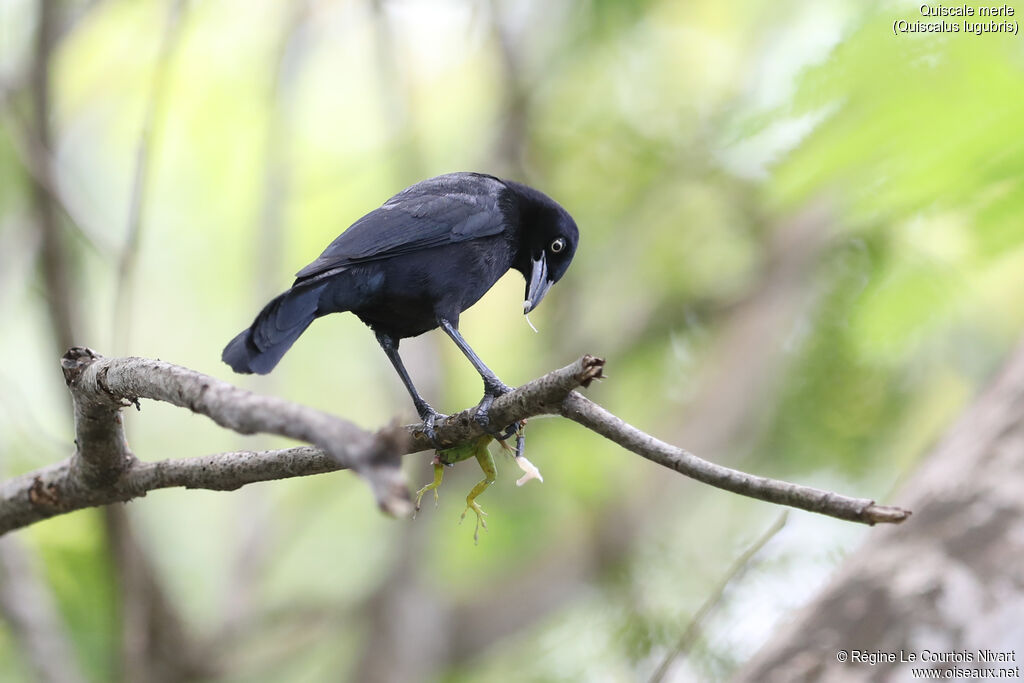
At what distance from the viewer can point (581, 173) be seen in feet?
24.6

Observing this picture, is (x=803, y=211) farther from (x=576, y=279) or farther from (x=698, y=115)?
(x=576, y=279)

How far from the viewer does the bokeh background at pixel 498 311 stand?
5.42 m

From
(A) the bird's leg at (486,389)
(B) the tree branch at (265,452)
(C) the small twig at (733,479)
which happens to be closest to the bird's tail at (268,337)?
(B) the tree branch at (265,452)

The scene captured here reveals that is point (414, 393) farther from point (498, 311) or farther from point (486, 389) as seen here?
point (498, 311)

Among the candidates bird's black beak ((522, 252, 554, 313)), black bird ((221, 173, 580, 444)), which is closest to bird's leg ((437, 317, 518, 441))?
black bird ((221, 173, 580, 444))

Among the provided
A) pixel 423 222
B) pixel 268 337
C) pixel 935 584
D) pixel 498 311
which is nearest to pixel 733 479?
pixel 268 337

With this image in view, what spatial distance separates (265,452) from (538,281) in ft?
6.51

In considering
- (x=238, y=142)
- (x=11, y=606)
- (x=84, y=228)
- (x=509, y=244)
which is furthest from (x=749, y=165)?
(x=238, y=142)

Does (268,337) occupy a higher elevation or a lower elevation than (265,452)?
higher

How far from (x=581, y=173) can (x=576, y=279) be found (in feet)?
2.94

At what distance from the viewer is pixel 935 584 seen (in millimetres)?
3275

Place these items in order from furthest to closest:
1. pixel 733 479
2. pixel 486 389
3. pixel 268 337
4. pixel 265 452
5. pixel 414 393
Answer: pixel 414 393, pixel 486 389, pixel 268 337, pixel 265 452, pixel 733 479

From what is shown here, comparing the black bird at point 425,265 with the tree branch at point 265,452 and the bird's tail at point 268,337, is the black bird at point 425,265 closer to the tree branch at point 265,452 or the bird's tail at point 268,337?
the bird's tail at point 268,337

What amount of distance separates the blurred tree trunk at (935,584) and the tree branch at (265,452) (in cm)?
161
